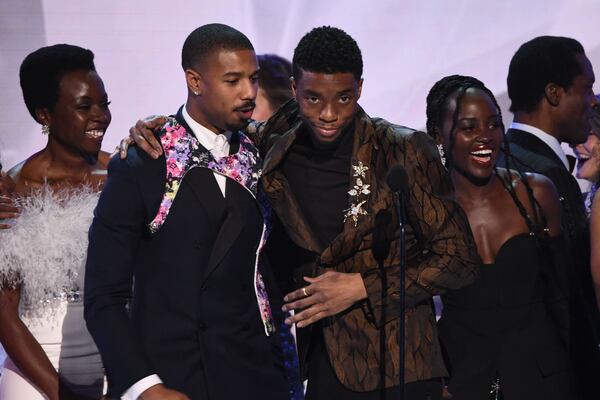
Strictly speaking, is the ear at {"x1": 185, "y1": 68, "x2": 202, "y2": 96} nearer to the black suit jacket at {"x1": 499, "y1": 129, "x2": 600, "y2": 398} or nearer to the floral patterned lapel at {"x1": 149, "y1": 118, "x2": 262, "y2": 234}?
the floral patterned lapel at {"x1": 149, "y1": 118, "x2": 262, "y2": 234}

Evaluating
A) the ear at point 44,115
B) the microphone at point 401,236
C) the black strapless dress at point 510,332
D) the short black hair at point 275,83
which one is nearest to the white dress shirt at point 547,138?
the black strapless dress at point 510,332

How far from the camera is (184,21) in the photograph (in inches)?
193

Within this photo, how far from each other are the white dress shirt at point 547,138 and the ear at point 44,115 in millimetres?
1863

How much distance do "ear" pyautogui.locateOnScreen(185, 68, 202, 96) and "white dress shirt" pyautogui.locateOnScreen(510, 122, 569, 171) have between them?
1.76m

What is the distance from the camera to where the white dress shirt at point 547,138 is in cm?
407

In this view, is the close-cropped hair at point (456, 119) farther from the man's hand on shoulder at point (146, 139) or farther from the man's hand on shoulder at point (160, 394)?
the man's hand on shoulder at point (160, 394)

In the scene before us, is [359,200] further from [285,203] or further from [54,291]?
[54,291]

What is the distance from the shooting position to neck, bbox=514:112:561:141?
4.17 meters

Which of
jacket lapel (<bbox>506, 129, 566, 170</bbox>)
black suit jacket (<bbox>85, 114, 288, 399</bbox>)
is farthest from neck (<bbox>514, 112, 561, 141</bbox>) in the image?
black suit jacket (<bbox>85, 114, 288, 399</bbox>)

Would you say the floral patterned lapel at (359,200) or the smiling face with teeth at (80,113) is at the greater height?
the smiling face with teeth at (80,113)

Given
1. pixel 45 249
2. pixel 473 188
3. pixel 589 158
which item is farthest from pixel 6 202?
pixel 589 158

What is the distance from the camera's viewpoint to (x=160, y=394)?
101 inches

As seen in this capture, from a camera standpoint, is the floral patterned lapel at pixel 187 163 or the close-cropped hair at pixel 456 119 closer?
the floral patterned lapel at pixel 187 163

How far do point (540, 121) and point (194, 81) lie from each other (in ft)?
6.14
